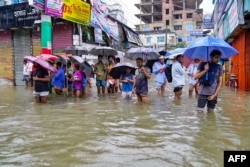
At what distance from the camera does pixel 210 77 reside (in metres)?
6.57

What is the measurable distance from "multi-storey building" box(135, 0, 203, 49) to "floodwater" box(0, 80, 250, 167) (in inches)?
2656

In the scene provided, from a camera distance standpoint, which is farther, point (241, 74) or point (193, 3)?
point (193, 3)

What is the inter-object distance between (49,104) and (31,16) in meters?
9.69

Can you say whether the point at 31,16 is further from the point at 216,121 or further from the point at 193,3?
the point at 193,3

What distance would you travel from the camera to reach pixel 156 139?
5.46 metres

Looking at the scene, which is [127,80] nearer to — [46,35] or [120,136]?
[120,136]

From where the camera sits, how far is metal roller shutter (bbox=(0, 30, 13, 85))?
19953mm

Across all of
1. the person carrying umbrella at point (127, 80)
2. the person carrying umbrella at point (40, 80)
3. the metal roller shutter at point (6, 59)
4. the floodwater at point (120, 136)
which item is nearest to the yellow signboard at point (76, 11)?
the metal roller shutter at point (6, 59)

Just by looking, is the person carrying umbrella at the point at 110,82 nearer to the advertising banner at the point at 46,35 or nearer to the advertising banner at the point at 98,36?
the advertising banner at the point at 46,35

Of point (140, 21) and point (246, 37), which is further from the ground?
point (140, 21)

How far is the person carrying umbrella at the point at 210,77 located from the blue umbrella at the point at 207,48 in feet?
0.86

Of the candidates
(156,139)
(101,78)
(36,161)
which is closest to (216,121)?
(156,139)

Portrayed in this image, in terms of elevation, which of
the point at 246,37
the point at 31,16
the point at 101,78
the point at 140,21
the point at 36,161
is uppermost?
the point at 140,21

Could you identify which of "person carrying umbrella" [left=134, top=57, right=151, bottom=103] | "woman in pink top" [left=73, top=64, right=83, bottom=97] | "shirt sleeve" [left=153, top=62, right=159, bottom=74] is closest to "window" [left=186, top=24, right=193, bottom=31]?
"shirt sleeve" [left=153, top=62, right=159, bottom=74]
